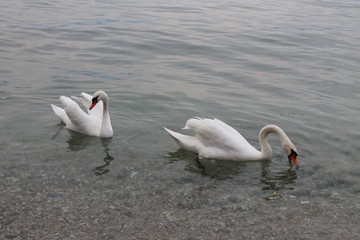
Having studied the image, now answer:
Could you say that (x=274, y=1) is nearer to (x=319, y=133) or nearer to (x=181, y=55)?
(x=181, y=55)

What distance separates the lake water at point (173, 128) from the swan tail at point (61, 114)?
0.23 m

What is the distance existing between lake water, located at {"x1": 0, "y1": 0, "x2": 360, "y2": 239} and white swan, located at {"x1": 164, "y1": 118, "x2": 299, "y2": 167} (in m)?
0.17

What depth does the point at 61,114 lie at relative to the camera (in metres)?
10.1

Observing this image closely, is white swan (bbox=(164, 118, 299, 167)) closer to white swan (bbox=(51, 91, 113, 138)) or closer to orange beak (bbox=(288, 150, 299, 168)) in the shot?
orange beak (bbox=(288, 150, 299, 168))

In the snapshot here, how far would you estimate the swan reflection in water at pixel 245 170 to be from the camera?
7.88m

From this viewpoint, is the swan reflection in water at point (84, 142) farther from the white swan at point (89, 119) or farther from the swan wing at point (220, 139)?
the swan wing at point (220, 139)

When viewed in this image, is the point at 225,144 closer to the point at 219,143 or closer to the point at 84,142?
the point at 219,143

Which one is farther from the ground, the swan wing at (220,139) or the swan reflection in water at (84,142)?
the swan wing at (220,139)

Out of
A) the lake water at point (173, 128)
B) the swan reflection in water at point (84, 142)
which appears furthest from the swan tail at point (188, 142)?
the swan reflection in water at point (84, 142)

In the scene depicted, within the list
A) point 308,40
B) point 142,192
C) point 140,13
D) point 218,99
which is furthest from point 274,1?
point 142,192

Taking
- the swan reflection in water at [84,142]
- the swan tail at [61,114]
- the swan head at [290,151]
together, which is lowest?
the swan reflection in water at [84,142]

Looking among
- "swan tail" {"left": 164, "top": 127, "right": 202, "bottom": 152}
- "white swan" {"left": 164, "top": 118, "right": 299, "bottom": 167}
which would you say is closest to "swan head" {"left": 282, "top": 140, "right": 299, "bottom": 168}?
"white swan" {"left": 164, "top": 118, "right": 299, "bottom": 167}

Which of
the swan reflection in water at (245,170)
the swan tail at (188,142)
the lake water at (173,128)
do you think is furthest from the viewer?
the swan tail at (188,142)

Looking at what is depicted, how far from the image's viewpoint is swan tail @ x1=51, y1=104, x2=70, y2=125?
32.7ft
